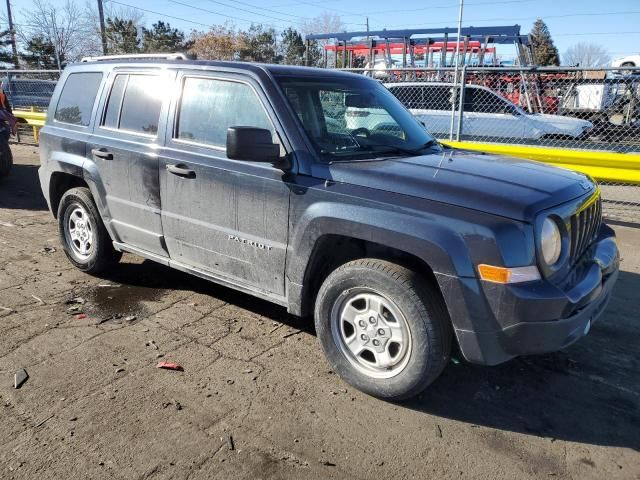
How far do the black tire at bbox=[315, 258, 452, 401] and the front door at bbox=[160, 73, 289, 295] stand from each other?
0.50 m

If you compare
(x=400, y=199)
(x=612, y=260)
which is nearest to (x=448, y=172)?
(x=400, y=199)

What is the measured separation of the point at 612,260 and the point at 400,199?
1.55 m

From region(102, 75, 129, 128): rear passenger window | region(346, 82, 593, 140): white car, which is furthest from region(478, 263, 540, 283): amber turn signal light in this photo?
region(346, 82, 593, 140): white car

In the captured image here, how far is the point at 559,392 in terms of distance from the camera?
3.27 m

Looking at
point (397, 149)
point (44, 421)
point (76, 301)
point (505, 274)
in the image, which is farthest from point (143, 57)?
point (505, 274)

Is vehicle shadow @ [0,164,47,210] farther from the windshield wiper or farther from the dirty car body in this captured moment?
the windshield wiper

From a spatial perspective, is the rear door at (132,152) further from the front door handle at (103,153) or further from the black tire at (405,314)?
the black tire at (405,314)

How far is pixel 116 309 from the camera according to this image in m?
4.36

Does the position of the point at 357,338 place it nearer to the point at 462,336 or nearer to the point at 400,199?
the point at 462,336

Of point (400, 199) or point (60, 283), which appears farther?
point (60, 283)

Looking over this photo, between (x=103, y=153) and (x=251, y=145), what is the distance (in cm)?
196

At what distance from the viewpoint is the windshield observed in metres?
3.53

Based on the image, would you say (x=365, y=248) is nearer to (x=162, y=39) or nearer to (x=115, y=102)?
(x=115, y=102)

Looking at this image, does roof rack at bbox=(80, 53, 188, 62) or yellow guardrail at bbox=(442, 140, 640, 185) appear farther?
yellow guardrail at bbox=(442, 140, 640, 185)
